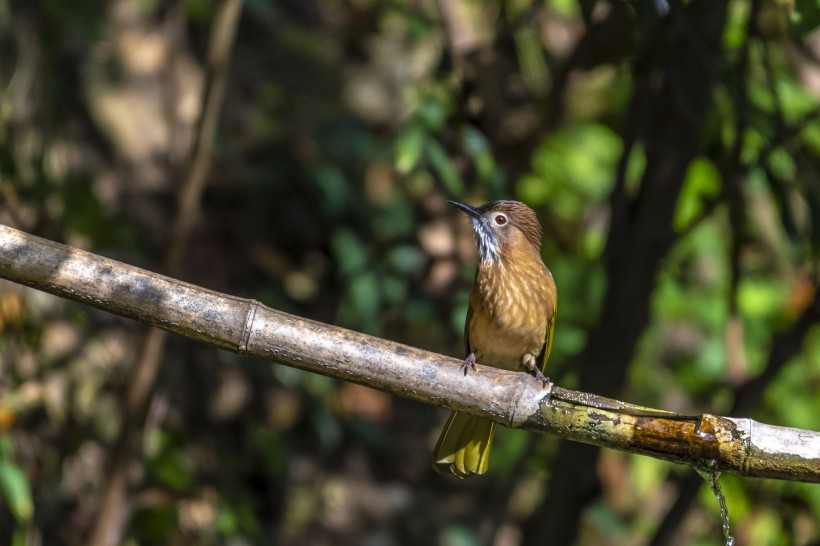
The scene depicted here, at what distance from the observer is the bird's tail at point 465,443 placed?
11.3 ft

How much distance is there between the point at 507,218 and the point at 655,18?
921 mm

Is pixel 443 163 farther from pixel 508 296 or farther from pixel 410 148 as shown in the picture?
pixel 508 296

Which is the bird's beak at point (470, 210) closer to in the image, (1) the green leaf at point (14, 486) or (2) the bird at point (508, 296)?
(2) the bird at point (508, 296)

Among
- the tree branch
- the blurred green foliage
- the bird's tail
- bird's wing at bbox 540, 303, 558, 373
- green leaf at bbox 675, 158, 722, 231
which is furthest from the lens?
green leaf at bbox 675, 158, 722, 231

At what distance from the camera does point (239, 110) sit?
6.46 meters

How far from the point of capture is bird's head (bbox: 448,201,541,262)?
3.98 meters

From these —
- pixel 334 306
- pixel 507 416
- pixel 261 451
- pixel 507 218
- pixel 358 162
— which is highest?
pixel 358 162

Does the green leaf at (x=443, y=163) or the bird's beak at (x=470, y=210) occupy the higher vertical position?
the green leaf at (x=443, y=163)

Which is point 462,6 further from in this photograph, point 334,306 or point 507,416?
→ point 507,416

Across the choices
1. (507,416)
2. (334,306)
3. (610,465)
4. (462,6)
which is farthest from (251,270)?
(507,416)

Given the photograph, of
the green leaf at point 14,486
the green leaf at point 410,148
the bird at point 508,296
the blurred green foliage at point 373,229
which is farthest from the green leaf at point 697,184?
the green leaf at point 14,486

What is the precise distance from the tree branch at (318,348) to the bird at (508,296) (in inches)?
45.1

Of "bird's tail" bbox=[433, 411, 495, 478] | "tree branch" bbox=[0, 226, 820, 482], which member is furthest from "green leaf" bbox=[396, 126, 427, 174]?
"tree branch" bbox=[0, 226, 820, 482]

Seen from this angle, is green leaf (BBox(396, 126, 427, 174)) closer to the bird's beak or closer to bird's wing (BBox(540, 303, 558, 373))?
the bird's beak
